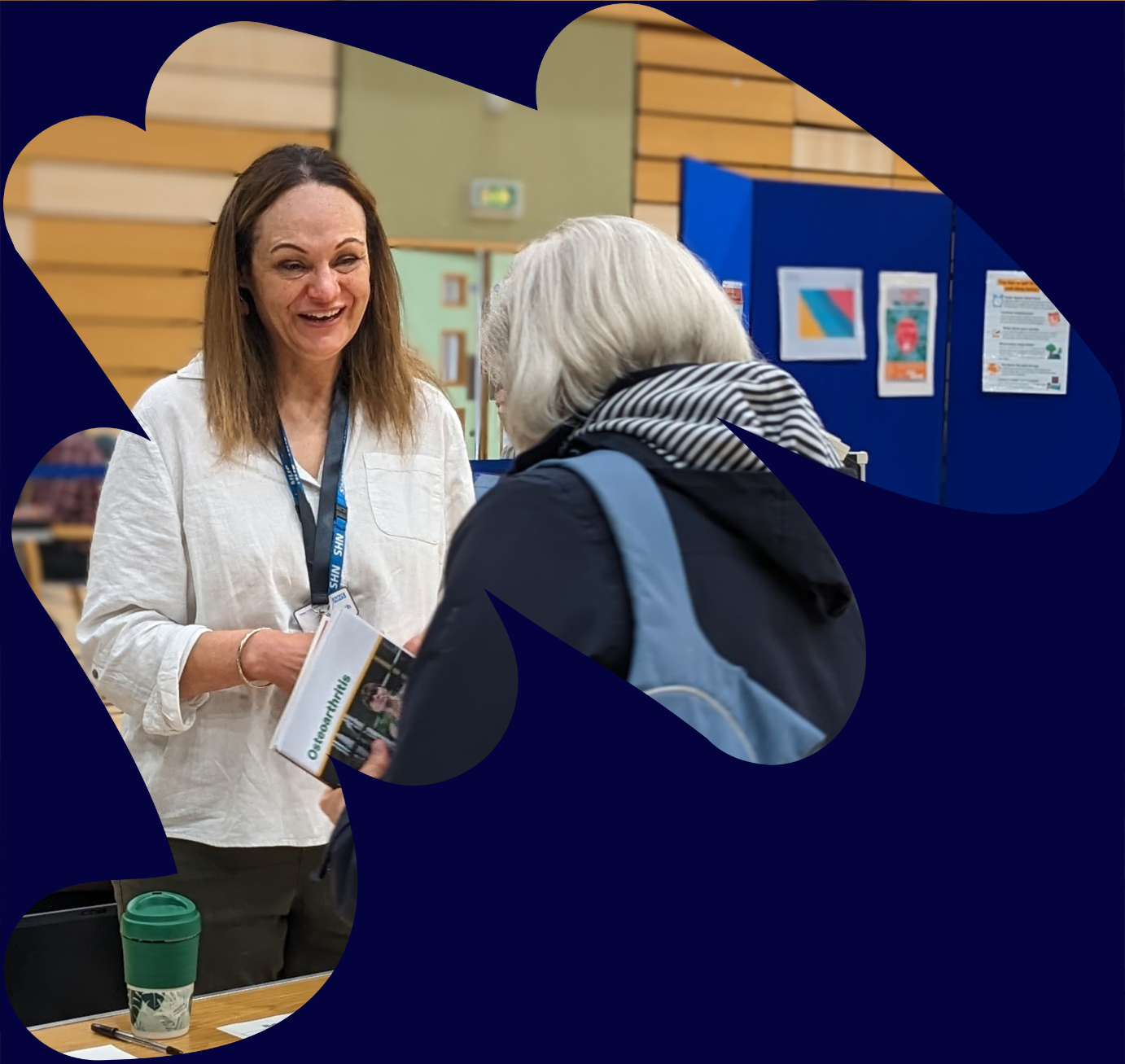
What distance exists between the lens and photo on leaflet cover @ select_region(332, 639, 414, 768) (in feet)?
5.99

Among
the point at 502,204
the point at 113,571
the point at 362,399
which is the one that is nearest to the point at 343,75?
the point at 502,204

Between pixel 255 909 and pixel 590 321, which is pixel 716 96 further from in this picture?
pixel 255 909

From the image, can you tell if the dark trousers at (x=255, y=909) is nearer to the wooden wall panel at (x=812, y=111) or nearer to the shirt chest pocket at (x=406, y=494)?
the shirt chest pocket at (x=406, y=494)

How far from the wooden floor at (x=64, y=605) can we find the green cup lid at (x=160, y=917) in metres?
0.34

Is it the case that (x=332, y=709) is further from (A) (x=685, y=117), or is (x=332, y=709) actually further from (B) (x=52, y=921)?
(A) (x=685, y=117)

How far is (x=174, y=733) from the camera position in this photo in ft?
6.19

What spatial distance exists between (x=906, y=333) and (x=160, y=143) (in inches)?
44.2

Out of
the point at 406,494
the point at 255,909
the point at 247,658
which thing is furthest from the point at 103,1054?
the point at 406,494

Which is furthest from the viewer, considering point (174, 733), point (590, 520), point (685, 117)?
point (685, 117)

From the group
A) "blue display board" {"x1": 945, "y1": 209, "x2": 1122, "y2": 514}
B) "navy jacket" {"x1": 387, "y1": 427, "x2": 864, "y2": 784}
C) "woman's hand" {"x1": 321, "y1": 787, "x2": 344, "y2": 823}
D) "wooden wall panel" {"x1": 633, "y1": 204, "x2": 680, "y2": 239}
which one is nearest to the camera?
"navy jacket" {"x1": 387, "y1": 427, "x2": 864, "y2": 784}

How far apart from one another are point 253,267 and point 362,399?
Result: 0.21 meters

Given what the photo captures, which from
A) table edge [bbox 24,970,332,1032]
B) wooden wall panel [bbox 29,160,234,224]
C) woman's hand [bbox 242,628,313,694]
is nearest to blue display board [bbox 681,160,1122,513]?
wooden wall panel [bbox 29,160,234,224]

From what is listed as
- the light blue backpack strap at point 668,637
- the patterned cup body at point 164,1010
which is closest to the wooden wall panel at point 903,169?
the light blue backpack strap at point 668,637

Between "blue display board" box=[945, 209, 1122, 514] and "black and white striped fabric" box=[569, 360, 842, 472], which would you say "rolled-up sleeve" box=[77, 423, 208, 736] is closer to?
"black and white striped fabric" box=[569, 360, 842, 472]
